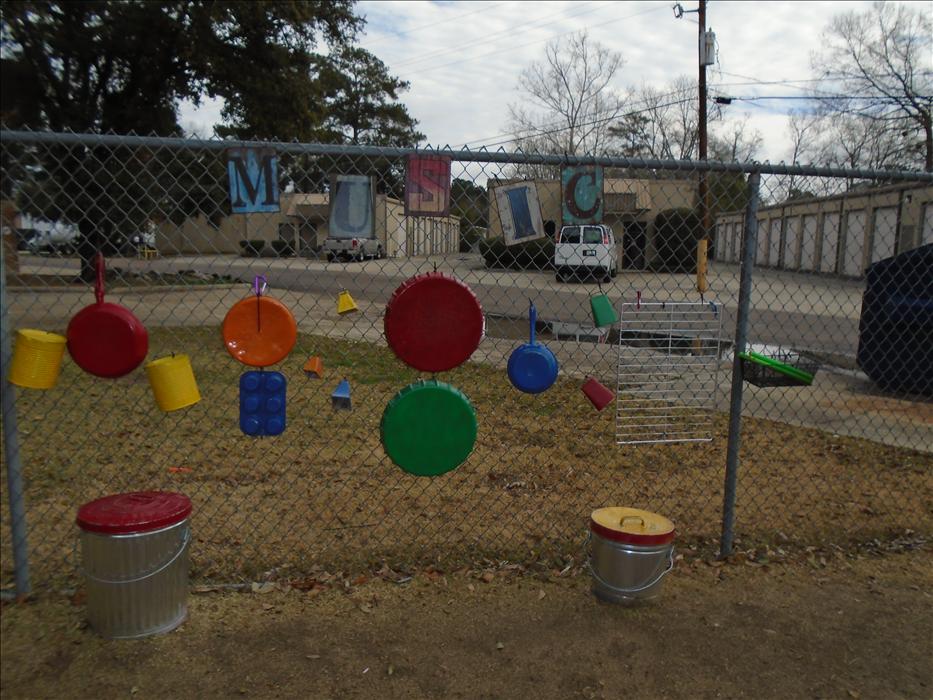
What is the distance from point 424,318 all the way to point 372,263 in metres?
1.16

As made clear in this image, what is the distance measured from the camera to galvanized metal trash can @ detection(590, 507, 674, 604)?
2.84 metres

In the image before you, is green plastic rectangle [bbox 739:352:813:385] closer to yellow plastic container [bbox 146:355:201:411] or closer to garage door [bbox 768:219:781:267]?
yellow plastic container [bbox 146:355:201:411]

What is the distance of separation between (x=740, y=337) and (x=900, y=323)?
5013mm

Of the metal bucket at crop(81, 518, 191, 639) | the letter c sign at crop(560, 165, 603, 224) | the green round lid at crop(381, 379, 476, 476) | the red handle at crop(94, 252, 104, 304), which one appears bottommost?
the metal bucket at crop(81, 518, 191, 639)

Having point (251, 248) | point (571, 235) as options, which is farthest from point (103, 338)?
point (571, 235)

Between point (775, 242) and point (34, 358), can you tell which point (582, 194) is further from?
point (775, 242)

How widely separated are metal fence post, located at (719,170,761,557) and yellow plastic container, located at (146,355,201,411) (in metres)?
2.30

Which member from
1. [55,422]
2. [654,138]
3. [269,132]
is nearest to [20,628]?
[55,422]

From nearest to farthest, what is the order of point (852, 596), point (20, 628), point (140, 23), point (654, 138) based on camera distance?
point (20, 628)
point (852, 596)
point (140, 23)
point (654, 138)

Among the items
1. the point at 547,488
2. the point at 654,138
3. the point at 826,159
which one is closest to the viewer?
the point at 547,488

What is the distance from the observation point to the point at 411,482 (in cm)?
418

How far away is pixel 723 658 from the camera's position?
2.57 metres

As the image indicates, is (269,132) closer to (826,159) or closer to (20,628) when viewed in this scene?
(20,628)

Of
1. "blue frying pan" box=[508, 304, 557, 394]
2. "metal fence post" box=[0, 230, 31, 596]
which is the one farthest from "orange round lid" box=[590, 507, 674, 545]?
"metal fence post" box=[0, 230, 31, 596]
